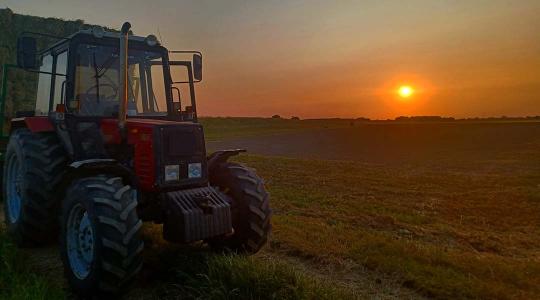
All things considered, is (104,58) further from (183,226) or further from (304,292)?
(304,292)

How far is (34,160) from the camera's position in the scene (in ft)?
19.1

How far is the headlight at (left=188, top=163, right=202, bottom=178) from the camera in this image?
521 centimetres

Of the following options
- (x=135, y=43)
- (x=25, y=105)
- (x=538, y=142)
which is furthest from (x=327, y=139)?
(x=135, y=43)

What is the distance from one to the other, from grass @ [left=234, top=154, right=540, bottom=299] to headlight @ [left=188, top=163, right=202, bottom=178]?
1885 millimetres

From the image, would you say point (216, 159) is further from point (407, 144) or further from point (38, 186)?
point (407, 144)

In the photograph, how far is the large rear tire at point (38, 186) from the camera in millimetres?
5734

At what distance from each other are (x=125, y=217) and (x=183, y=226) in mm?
628

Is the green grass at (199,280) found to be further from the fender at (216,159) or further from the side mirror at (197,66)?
the side mirror at (197,66)

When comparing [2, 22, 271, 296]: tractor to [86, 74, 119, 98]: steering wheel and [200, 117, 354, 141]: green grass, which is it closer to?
[86, 74, 119, 98]: steering wheel

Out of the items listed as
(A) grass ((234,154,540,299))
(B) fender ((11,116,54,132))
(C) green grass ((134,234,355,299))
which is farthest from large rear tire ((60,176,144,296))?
(A) grass ((234,154,540,299))

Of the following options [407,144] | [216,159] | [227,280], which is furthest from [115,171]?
[407,144]

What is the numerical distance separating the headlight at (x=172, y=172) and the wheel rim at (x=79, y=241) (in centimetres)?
94

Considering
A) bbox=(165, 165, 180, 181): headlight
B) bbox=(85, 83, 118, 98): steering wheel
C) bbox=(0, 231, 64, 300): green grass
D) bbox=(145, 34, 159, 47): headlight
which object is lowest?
bbox=(0, 231, 64, 300): green grass

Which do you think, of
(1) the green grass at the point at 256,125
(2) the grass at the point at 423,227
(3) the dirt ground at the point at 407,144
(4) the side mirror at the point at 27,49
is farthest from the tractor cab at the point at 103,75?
(1) the green grass at the point at 256,125
